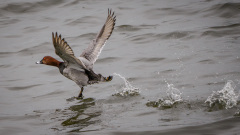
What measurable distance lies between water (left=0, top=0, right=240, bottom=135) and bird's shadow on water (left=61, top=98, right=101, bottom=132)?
17 millimetres

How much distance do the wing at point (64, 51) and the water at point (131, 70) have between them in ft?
2.78

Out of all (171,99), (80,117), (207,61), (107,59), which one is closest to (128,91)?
(171,99)

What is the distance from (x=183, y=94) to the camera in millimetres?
6281

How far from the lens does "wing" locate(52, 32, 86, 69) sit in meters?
5.90

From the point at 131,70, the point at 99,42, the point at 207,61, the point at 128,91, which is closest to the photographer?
the point at 128,91

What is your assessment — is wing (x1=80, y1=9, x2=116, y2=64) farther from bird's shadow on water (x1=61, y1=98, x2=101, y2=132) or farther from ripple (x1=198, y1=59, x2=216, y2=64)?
ripple (x1=198, y1=59, x2=216, y2=64)

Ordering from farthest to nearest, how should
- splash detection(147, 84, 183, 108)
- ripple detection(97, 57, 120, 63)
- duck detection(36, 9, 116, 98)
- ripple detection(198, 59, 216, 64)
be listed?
ripple detection(97, 57, 120, 63) → ripple detection(198, 59, 216, 64) → duck detection(36, 9, 116, 98) → splash detection(147, 84, 183, 108)

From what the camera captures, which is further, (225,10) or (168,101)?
(225,10)

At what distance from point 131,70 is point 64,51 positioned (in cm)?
277

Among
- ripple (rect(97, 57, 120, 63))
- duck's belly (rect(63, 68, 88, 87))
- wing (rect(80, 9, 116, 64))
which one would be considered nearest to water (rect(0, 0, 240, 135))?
ripple (rect(97, 57, 120, 63))

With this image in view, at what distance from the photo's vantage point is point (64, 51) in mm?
6051

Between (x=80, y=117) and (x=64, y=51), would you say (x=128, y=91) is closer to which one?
(x=80, y=117)

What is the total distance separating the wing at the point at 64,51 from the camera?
590 centimetres

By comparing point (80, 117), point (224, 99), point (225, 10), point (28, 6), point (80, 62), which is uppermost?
point (28, 6)
